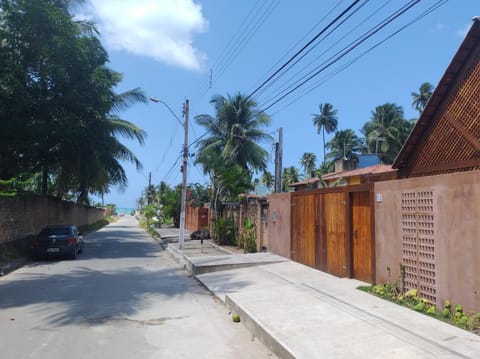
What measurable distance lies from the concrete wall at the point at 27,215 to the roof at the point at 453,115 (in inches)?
598

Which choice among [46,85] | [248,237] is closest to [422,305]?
[248,237]

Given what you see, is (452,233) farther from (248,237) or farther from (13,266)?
(13,266)

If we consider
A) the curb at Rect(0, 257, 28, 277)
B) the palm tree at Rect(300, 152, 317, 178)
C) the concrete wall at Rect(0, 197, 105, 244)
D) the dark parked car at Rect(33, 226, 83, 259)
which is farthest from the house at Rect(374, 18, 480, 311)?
the palm tree at Rect(300, 152, 317, 178)

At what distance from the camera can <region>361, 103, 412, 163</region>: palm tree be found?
179 ft

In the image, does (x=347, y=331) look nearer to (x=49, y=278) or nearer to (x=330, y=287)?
(x=330, y=287)

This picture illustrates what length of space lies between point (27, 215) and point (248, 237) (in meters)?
11.1

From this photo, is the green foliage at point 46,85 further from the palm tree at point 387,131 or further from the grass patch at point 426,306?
the palm tree at point 387,131

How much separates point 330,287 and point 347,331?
120 inches

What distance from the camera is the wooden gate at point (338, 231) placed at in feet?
30.1

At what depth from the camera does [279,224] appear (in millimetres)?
14195

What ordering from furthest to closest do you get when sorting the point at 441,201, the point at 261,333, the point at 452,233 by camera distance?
the point at 441,201 < the point at 452,233 < the point at 261,333

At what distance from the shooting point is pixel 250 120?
119ft

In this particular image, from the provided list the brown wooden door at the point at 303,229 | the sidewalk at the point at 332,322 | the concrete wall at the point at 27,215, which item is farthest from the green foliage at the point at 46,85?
the sidewalk at the point at 332,322

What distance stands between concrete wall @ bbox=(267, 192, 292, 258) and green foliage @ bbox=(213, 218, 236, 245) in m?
5.22
